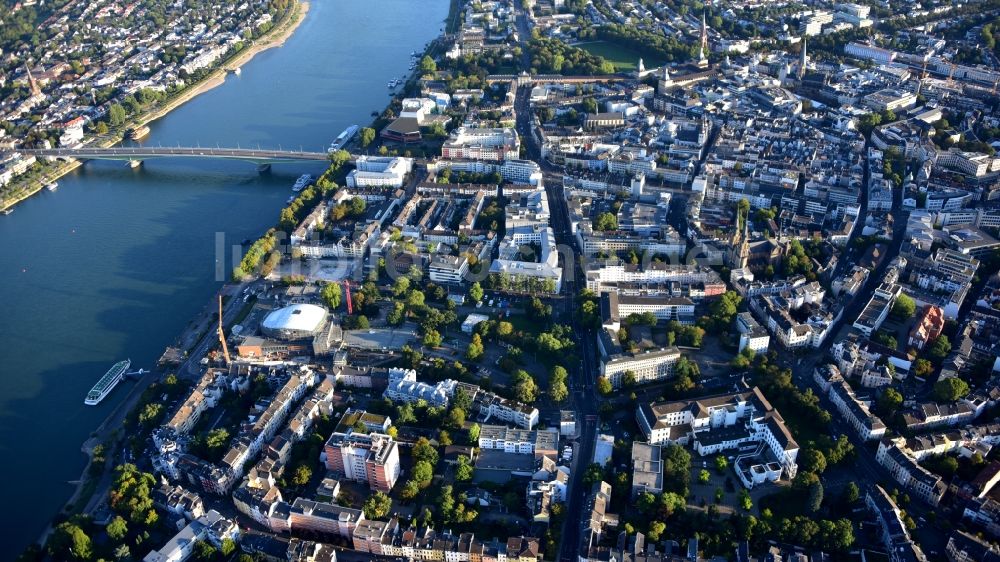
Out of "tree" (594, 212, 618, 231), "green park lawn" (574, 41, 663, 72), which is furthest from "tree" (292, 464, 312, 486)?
"green park lawn" (574, 41, 663, 72)

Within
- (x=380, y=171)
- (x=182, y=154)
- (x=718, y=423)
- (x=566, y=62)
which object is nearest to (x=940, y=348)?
(x=718, y=423)

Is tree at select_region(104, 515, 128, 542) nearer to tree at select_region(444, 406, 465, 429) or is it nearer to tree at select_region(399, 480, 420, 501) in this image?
tree at select_region(399, 480, 420, 501)

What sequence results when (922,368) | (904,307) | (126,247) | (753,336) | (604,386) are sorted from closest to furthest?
(604,386) < (922,368) < (753,336) < (904,307) < (126,247)

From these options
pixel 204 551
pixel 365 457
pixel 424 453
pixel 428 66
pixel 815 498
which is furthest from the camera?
pixel 428 66

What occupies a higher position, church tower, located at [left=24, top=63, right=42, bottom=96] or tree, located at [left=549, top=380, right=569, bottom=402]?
church tower, located at [left=24, top=63, right=42, bottom=96]

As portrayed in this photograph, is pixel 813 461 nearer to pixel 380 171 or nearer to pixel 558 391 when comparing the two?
pixel 558 391

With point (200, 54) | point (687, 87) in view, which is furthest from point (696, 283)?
point (200, 54)
